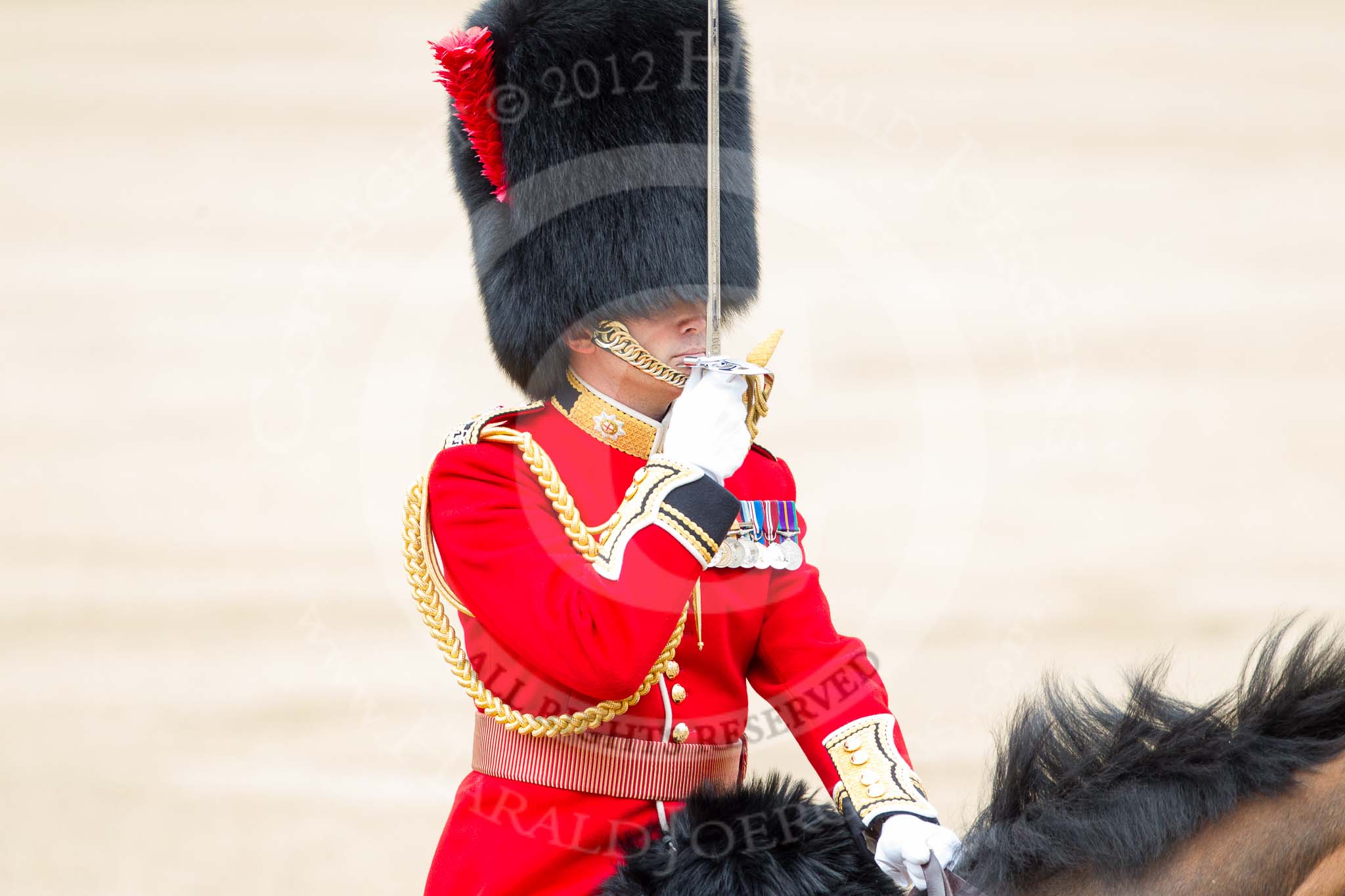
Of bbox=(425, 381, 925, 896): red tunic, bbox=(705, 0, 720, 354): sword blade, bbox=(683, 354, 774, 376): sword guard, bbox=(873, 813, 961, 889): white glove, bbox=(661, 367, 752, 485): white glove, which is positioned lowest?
bbox=(873, 813, 961, 889): white glove

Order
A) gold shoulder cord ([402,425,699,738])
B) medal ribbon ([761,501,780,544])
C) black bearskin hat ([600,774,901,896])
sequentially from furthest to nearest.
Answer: medal ribbon ([761,501,780,544]), gold shoulder cord ([402,425,699,738]), black bearskin hat ([600,774,901,896])

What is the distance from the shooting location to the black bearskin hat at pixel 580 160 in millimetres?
1695

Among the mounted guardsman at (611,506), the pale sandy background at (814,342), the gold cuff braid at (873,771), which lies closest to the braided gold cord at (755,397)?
the mounted guardsman at (611,506)

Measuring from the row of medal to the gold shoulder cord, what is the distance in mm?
57

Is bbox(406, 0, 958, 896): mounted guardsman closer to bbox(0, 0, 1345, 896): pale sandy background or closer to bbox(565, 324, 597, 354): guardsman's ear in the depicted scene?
bbox(565, 324, 597, 354): guardsman's ear

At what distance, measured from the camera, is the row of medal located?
1.64 m

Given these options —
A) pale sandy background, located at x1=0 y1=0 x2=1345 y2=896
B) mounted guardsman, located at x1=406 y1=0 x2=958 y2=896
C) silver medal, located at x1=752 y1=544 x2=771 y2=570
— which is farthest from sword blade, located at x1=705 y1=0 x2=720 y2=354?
pale sandy background, located at x1=0 y1=0 x2=1345 y2=896

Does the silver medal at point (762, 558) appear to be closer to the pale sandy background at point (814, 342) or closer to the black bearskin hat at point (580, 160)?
the black bearskin hat at point (580, 160)

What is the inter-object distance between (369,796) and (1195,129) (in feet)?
15.9

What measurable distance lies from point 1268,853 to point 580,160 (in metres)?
1.06

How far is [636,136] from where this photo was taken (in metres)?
1.78

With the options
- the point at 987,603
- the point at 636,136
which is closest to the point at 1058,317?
the point at 987,603

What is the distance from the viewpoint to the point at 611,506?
1.64m

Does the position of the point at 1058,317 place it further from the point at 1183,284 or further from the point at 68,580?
the point at 68,580
